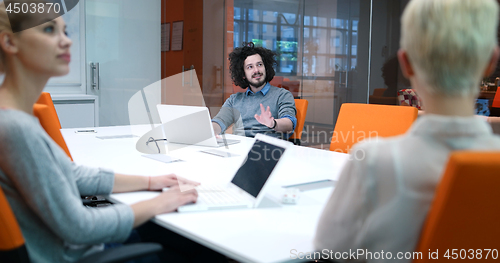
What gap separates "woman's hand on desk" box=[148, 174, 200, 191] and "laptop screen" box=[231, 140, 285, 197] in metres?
0.19

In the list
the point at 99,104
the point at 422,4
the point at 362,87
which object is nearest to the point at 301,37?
the point at 362,87

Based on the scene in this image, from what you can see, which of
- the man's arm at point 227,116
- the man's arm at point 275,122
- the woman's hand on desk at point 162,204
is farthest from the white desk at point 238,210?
the man's arm at point 227,116

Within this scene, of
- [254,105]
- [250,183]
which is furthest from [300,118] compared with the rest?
[250,183]

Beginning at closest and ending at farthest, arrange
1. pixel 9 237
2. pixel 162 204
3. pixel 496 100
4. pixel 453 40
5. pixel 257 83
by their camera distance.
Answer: pixel 453 40 → pixel 9 237 → pixel 162 204 → pixel 257 83 → pixel 496 100

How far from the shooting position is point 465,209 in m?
0.75

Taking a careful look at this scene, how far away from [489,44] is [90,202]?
199 centimetres

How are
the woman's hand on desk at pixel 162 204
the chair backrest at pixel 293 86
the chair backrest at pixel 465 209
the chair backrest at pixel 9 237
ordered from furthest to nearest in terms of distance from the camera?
the chair backrest at pixel 293 86, the woman's hand on desk at pixel 162 204, the chair backrest at pixel 9 237, the chair backrest at pixel 465 209

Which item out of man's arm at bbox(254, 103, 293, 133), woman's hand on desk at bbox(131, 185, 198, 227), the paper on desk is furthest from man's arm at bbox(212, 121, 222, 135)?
woman's hand on desk at bbox(131, 185, 198, 227)

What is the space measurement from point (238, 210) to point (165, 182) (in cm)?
37

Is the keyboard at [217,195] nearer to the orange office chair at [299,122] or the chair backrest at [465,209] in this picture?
the chair backrest at [465,209]

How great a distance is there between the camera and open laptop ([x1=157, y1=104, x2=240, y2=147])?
233 cm

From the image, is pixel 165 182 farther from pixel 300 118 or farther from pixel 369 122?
pixel 300 118

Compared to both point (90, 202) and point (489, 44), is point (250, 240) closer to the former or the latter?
point (489, 44)

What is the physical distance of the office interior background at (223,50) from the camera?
16.1ft
